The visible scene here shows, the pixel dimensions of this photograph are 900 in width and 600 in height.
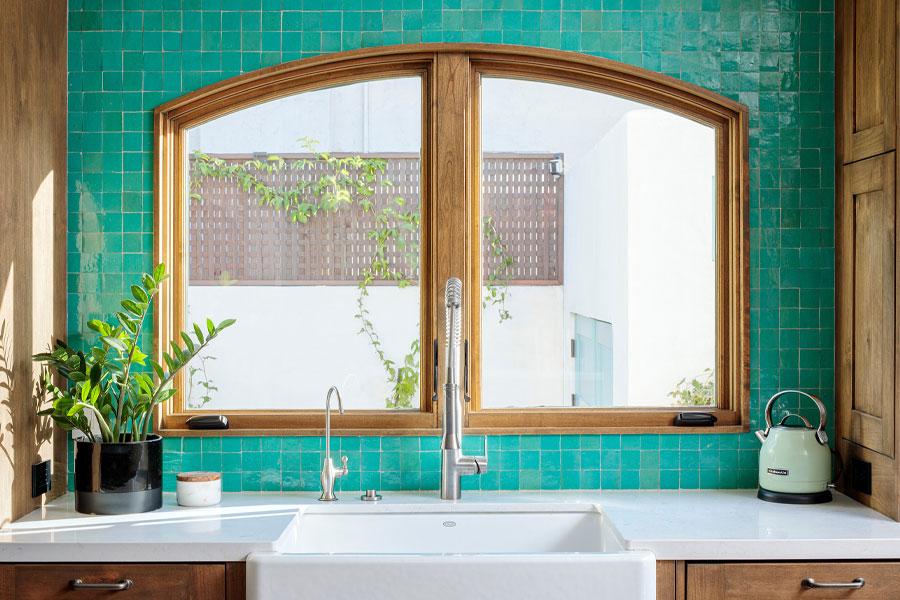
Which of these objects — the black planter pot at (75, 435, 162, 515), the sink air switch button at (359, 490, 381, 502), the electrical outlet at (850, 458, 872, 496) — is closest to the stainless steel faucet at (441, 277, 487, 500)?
the sink air switch button at (359, 490, 381, 502)

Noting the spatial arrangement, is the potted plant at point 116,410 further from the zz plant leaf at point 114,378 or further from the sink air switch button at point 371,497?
the sink air switch button at point 371,497

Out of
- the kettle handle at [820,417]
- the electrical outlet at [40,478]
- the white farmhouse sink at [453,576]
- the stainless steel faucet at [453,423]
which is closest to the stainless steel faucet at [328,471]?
the stainless steel faucet at [453,423]

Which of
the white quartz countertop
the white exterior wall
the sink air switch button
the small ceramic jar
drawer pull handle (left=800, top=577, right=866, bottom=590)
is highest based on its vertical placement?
the white exterior wall

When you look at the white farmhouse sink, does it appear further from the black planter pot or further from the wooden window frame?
the wooden window frame

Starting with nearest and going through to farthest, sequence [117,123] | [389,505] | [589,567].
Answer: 1. [589,567]
2. [389,505]
3. [117,123]

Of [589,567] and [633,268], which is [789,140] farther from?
[589,567]

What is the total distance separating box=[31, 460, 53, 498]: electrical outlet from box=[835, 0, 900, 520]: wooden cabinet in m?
2.24

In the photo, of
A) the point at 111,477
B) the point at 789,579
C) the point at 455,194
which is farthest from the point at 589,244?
the point at 111,477

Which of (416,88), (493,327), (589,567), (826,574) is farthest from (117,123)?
(826,574)

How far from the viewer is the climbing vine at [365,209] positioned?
2.67 meters

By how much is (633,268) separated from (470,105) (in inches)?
27.3

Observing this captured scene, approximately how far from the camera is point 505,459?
2.62 metres

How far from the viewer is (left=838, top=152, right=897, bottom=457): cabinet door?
2273 mm

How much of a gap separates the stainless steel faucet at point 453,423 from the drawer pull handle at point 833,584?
2.80 ft
